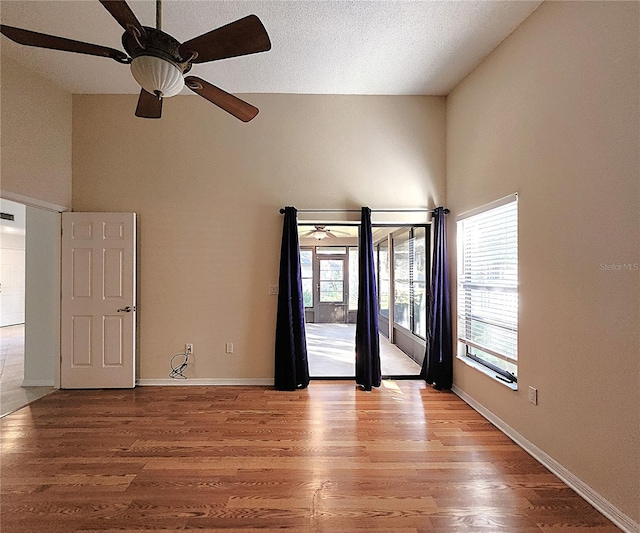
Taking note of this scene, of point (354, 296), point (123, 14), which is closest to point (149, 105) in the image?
point (123, 14)

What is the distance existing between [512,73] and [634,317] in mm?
2190

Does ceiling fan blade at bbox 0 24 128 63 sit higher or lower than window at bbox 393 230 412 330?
higher

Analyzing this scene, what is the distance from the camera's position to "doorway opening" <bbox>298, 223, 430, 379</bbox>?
488 centimetres

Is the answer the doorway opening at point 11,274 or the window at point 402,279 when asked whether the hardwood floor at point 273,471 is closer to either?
the window at point 402,279

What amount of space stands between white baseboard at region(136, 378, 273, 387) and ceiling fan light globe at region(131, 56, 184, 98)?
10.7ft

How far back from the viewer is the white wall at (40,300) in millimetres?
4352

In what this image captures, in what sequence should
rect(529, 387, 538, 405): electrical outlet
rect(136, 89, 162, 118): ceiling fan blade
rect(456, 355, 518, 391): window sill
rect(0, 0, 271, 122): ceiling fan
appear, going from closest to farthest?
1. rect(0, 0, 271, 122): ceiling fan
2. rect(136, 89, 162, 118): ceiling fan blade
3. rect(529, 387, 538, 405): electrical outlet
4. rect(456, 355, 518, 391): window sill

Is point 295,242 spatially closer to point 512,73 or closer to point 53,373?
point 512,73

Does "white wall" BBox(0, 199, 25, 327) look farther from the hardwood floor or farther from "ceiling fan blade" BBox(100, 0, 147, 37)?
"ceiling fan blade" BBox(100, 0, 147, 37)

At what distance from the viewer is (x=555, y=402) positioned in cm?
251

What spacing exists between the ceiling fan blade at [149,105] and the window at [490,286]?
9.15 feet

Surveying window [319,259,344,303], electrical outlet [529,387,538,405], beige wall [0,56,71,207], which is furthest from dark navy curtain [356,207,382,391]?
window [319,259,344,303]

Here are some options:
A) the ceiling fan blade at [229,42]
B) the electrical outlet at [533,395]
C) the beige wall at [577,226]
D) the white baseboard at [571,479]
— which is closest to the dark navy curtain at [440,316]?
the white baseboard at [571,479]

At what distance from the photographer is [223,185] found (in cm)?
438
